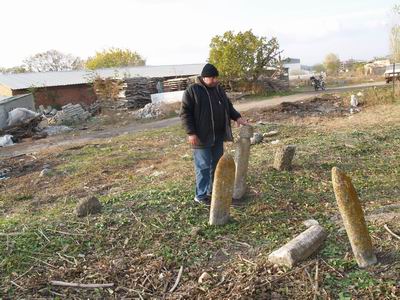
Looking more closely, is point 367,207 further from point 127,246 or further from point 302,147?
point 302,147

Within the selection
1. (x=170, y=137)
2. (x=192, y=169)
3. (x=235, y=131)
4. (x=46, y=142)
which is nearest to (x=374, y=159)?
(x=192, y=169)

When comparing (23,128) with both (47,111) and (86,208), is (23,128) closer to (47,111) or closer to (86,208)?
(47,111)

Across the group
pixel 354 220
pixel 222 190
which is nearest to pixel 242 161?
pixel 222 190

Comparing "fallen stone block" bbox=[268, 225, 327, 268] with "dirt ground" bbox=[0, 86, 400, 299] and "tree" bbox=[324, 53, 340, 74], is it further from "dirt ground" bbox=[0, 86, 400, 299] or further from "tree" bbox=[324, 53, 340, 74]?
"tree" bbox=[324, 53, 340, 74]

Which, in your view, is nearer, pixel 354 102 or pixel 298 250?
pixel 298 250

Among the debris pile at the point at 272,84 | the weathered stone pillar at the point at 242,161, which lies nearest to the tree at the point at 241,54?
the debris pile at the point at 272,84

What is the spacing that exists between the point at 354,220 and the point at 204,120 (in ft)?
7.55

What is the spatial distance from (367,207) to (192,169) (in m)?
3.68

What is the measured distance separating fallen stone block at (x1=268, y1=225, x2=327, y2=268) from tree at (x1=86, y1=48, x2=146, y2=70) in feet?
197

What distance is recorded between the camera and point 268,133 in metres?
11.5

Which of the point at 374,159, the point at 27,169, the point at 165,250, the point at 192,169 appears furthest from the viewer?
the point at 27,169

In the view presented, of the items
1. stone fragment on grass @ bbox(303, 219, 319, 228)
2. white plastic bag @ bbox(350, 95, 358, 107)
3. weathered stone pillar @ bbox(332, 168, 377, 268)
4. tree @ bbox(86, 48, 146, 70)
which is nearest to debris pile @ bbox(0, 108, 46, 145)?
white plastic bag @ bbox(350, 95, 358, 107)

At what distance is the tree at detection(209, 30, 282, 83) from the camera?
27734 mm

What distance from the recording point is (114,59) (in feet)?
211
